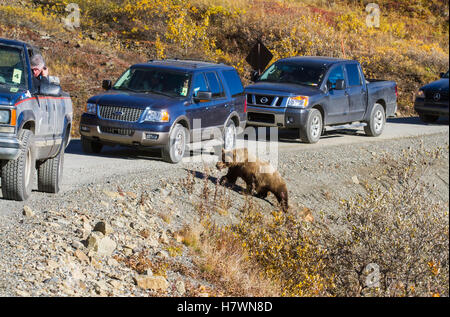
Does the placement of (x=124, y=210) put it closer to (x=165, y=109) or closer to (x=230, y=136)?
(x=165, y=109)

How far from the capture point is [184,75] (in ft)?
46.7

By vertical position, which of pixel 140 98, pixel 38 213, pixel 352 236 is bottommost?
pixel 352 236

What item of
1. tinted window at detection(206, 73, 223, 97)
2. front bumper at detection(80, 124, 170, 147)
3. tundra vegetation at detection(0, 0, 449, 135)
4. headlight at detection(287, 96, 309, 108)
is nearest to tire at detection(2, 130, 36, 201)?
front bumper at detection(80, 124, 170, 147)

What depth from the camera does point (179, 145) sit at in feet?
45.4

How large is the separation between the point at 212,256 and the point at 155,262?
1.06m

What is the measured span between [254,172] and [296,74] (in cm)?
614

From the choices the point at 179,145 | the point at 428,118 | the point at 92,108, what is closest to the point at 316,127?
the point at 179,145

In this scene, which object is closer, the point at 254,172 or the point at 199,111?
the point at 254,172

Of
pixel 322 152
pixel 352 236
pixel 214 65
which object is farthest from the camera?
pixel 322 152

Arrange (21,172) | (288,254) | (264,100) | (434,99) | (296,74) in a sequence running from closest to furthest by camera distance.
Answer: (21,172) → (288,254) → (264,100) → (296,74) → (434,99)

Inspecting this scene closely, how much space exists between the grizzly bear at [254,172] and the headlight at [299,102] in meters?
4.48

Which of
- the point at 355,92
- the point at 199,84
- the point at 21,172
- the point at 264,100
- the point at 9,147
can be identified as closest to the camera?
the point at 9,147
